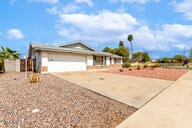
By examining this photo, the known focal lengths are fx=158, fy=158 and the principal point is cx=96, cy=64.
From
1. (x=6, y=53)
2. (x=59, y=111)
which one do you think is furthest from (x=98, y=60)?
(x=59, y=111)

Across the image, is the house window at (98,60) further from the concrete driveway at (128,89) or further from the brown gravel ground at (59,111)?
the brown gravel ground at (59,111)

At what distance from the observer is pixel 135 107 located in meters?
6.09

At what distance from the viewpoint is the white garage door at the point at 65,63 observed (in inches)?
717

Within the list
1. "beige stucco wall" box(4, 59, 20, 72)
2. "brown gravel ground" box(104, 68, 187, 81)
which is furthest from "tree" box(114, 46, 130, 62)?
"beige stucco wall" box(4, 59, 20, 72)

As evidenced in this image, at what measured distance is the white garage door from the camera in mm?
18219

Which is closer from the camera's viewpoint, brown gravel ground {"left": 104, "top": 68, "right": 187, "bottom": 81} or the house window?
brown gravel ground {"left": 104, "top": 68, "right": 187, "bottom": 81}

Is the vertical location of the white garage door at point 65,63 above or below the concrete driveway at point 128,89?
above

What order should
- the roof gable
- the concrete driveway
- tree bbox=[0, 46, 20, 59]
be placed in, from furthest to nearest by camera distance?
the roof gable < tree bbox=[0, 46, 20, 59] < the concrete driveway

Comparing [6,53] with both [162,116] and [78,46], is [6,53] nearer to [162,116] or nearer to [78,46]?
[78,46]

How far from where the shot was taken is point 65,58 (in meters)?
19.6

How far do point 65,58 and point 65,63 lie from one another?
62cm

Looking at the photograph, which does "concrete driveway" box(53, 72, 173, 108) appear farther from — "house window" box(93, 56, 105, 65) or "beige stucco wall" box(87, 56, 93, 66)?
"house window" box(93, 56, 105, 65)

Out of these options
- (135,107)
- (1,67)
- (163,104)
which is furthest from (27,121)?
(1,67)

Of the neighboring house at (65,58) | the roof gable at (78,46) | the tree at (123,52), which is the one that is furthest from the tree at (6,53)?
the tree at (123,52)
